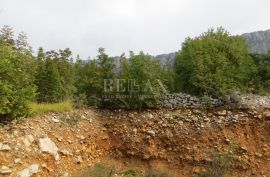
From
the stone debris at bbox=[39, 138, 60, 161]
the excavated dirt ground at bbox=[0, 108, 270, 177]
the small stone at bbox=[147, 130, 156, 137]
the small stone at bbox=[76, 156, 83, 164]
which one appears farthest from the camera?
the small stone at bbox=[147, 130, 156, 137]

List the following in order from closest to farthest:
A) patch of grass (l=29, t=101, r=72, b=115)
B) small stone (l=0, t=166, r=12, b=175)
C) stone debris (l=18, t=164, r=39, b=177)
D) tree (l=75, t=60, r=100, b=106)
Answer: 1. small stone (l=0, t=166, r=12, b=175)
2. stone debris (l=18, t=164, r=39, b=177)
3. patch of grass (l=29, t=101, r=72, b=115)
4. tree (l=75, t=60, r=100, b=106)

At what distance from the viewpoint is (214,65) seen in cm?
1420

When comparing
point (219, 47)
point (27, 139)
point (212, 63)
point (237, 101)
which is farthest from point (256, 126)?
point (27, 139)

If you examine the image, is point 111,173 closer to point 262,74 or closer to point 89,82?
point 89,82

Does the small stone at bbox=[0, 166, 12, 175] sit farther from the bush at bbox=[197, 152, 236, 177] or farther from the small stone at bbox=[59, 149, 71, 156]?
the bush at bbox=[197, 152, 236, 177]

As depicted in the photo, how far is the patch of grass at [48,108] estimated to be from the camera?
Result: 10.7 meters

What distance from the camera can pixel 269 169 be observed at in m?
Result: 10.5

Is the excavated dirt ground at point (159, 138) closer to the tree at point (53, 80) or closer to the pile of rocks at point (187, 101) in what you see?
the pile of rocks at point (187, 101)

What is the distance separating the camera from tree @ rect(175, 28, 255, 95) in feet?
44.4

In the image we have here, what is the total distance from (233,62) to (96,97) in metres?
5.68

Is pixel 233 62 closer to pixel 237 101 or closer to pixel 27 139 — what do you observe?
pixel 237 101

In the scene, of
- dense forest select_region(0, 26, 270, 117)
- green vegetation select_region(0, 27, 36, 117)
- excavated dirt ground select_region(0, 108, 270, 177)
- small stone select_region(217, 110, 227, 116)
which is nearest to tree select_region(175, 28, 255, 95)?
dense forest select_region(0, 26, 270, 117)

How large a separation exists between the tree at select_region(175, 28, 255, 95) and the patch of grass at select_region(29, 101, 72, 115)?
4.74 meters

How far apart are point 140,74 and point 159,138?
2.65 meters
